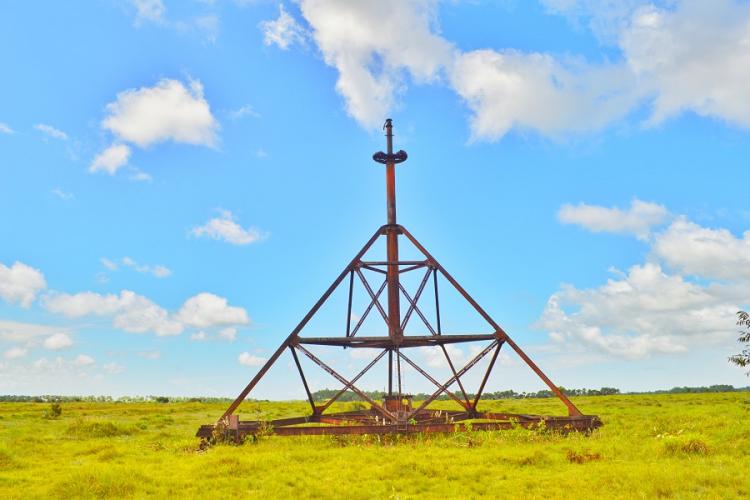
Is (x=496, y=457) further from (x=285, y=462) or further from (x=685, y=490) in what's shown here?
(x=285, y=462)

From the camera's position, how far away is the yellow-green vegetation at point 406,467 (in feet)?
44.0

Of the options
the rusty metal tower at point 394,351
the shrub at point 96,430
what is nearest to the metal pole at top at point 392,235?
the rusty metal tower at point 394,351

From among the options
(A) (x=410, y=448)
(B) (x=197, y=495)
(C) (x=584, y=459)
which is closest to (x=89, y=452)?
(B) (x=197, y=495)

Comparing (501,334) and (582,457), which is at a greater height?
(501,334)

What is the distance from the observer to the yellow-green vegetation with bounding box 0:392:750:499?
1341cm

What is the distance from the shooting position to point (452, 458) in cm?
1653

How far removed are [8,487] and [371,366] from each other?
1187cm

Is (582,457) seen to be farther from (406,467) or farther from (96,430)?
(96,430)

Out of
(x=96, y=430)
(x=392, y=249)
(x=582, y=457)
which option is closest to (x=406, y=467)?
(x=582, y=457)

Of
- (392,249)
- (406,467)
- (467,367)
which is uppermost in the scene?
(392,249)

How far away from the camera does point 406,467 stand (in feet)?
50.2

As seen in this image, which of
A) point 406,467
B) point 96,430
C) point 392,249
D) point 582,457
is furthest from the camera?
point 96,430

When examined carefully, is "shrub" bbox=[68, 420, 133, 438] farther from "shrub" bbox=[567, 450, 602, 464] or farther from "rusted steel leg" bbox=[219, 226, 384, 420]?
"shrub" bbox=[567, 450, 602, 464]

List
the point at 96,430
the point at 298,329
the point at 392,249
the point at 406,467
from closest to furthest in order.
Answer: the point at 406,467 → the point at 298,329 → the point at 392,249 → the point at 96,430
